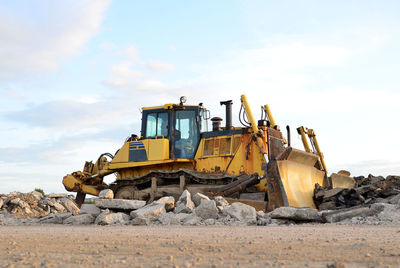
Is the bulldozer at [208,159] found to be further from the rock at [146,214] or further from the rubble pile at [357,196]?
the rock at [146,214]

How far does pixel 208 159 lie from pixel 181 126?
1.57 meters

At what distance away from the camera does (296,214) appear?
10.5 metres

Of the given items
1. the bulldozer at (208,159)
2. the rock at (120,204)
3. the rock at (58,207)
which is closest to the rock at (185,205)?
the rock at (120,204)

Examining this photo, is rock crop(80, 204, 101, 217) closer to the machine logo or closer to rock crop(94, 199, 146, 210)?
rock crop(94, 199, 146, 210)

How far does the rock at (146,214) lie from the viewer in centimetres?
1100

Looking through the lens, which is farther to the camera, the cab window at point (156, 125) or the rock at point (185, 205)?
the cab window at point (156, 125)

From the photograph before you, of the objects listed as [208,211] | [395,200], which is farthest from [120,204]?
[395,200]

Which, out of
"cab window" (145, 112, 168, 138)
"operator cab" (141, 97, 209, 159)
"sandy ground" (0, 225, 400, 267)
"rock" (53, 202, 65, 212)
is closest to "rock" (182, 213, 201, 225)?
"sandy ground" (0, 225, 400, 267)

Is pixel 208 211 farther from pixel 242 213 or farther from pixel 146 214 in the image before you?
pixel 146 214

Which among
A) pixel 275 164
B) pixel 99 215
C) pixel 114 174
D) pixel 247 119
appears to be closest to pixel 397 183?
pixel 275 164

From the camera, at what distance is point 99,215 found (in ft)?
39.5

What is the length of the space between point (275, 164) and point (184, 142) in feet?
14.4

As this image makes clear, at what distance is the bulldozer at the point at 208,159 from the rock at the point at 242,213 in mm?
2210

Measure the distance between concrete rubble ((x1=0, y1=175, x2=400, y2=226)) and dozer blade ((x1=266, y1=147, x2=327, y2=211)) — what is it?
1.51 ft
